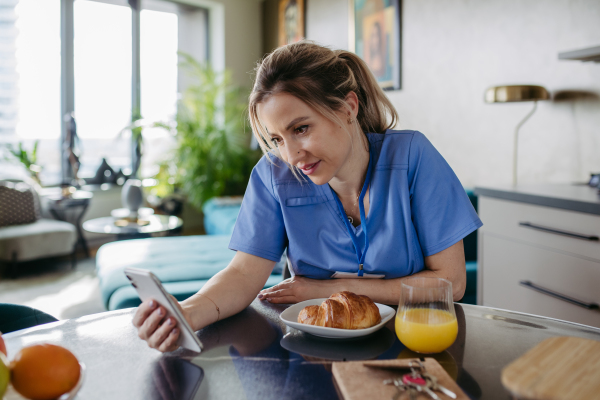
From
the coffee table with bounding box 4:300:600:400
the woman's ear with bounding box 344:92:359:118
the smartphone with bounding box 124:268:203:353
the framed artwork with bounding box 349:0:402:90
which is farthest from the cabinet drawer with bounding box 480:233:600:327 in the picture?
the framed artwork with bounding box 349:0:402:90

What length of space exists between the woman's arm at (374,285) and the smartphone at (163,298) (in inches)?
12.7

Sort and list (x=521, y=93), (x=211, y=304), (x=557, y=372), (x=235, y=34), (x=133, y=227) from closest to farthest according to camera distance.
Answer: (x=557, y=372) → (x=211, y=304) → (x=521, y=93) → (x=133, y=227) → (x=235, y=34)

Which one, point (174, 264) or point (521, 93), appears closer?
point (521, 93)

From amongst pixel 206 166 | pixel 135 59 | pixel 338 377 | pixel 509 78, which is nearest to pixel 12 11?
pixel 135 59

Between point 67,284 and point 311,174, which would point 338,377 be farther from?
point 67,284

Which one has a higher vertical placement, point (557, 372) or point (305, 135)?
point (305, 135)

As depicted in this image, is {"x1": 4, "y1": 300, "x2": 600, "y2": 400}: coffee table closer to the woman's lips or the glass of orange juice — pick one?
the glass of orange juice

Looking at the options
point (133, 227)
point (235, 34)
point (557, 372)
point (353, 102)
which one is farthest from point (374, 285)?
point (235, 34)

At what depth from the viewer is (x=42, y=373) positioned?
524mm

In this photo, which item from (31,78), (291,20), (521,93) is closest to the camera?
(521,93)

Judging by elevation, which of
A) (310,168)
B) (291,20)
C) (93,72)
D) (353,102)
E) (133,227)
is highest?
(291,20)

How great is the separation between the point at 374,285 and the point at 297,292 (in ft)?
0.58

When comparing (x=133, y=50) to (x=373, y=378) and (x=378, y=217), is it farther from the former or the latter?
(x=373, y=378)

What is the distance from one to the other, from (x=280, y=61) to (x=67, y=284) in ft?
10.6
